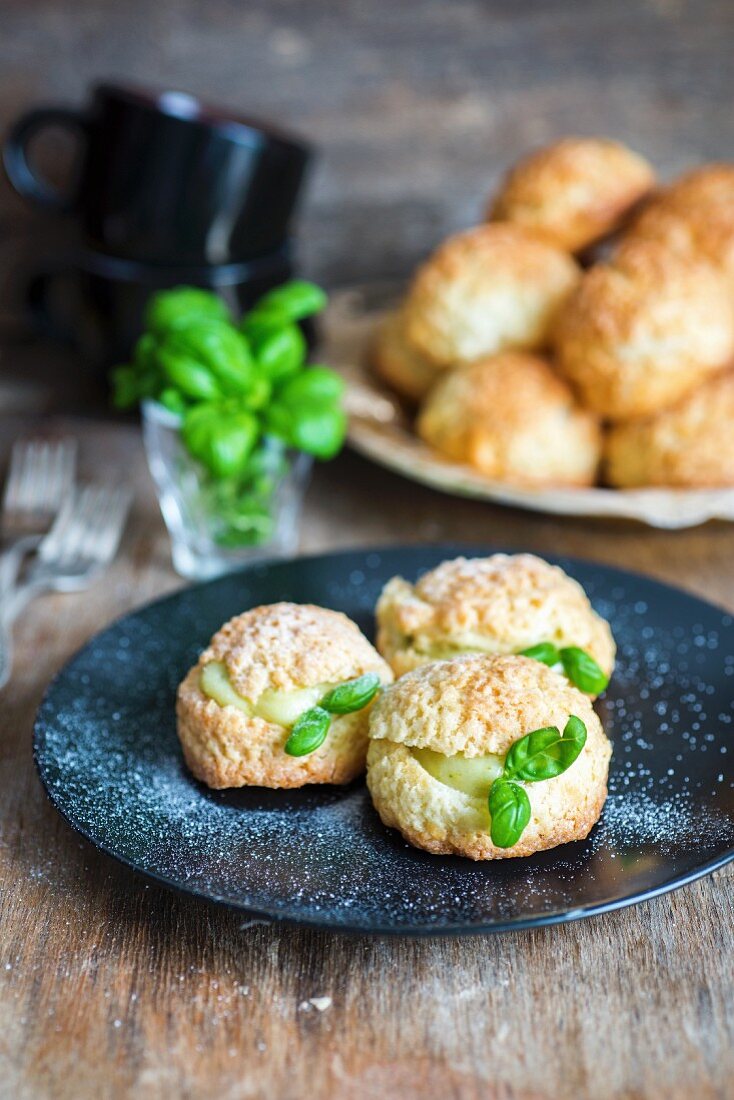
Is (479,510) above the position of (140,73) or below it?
below

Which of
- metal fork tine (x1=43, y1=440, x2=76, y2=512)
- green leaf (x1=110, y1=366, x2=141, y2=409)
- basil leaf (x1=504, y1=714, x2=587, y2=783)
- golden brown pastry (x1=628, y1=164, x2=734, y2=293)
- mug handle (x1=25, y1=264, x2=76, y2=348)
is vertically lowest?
metal fork tine (x1=43, y1=440, x2=76, y2=512)

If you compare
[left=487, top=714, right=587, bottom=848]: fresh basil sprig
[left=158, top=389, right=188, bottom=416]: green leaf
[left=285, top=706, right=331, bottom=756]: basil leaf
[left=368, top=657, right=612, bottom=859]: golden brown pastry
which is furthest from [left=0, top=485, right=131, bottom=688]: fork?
[left=487, top=714, right=587, bottom=848]: fresh basil sprig

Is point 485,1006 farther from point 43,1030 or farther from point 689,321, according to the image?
point 689,321

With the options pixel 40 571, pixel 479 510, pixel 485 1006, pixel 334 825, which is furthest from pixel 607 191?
pixel 485 1006

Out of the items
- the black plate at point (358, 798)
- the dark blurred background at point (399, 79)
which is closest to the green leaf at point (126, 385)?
the black plate at point (358, 798)

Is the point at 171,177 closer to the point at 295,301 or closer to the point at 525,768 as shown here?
Answer: the point at 295,301

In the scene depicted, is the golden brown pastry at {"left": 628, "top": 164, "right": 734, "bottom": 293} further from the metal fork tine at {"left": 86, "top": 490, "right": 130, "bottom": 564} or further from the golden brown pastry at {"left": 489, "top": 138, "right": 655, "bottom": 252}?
the metal fork tine at {"left": 86, "top": 490, "right": 130, "bottom": 564}
